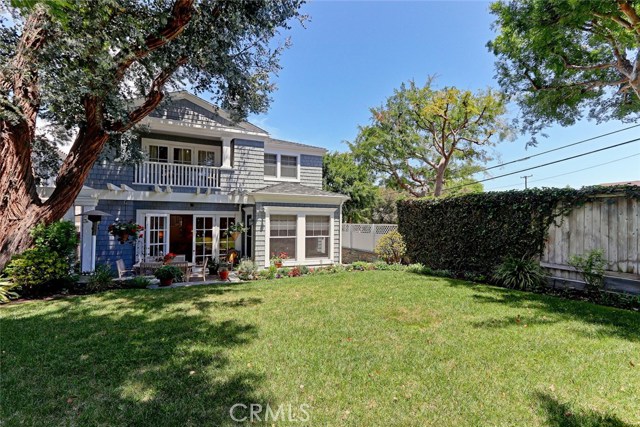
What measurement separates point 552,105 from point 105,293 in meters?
15.4

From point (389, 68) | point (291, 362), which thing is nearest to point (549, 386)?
point (291, 362)

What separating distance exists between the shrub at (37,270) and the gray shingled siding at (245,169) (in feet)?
19.1

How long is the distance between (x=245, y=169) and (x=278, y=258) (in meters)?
4.03

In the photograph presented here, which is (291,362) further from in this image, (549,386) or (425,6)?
(425,6)

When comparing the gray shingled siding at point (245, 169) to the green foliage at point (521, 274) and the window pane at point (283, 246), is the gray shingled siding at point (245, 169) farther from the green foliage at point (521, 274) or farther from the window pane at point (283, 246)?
the green foliage at point (521, 274)

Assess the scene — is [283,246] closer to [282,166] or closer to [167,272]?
[282,166]

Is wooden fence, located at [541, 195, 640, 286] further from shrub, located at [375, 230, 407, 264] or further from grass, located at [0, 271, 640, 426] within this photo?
shrub, located at [375, 230, 407, 264]

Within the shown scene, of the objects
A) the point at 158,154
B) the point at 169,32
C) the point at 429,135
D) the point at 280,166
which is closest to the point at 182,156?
the point at 158,154

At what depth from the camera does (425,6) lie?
31.4ft

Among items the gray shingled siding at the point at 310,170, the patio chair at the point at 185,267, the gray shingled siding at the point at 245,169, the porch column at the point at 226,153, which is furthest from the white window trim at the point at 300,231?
the patio chair at the point at 185,267

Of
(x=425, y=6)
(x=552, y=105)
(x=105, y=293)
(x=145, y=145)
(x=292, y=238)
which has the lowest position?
(x=105, y=293)

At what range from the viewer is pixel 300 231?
12.0 meters

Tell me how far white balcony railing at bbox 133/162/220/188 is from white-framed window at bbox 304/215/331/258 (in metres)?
4.18

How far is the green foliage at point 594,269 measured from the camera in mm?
6285
